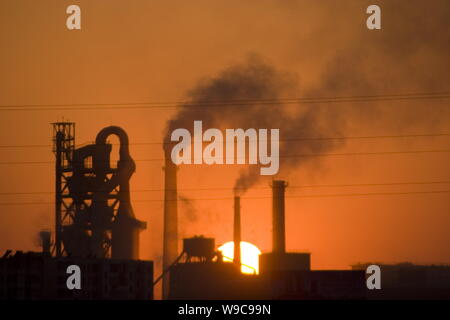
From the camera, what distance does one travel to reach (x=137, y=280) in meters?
71.9

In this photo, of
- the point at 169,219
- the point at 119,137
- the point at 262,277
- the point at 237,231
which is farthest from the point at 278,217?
the point at 119,137

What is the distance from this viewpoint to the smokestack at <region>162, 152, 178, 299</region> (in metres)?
77.6

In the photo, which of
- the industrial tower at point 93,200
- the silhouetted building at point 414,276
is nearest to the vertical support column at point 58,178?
the industrial tower at point 93,200

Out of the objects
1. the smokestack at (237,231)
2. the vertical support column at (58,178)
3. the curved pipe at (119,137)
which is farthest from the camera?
the smokestack at (237,231)

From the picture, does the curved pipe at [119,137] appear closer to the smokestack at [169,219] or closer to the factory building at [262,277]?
the smokestack at [169,219]

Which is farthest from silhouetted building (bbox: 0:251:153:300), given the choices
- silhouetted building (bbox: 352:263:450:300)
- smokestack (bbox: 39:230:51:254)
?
silhouetted building (bbox: 352:263:450:300)

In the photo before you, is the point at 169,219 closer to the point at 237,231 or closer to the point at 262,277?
the point at 237,231

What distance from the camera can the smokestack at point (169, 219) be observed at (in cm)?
7762

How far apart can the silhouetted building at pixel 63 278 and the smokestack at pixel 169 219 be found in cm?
714

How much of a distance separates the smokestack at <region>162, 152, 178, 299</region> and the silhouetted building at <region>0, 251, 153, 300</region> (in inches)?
281

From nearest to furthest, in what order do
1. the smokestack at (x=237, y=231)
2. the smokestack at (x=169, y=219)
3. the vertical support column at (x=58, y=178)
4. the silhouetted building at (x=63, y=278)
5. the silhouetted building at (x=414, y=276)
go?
the silhouetted building at (x=63, y=278)
the vertical support column at (x=58, y=178)
the smokestack at (x=169, y=219)
the smokestack at (x=237, y=231)
the silhouetted building at (x=414, y=276)

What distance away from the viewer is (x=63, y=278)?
65.4m
